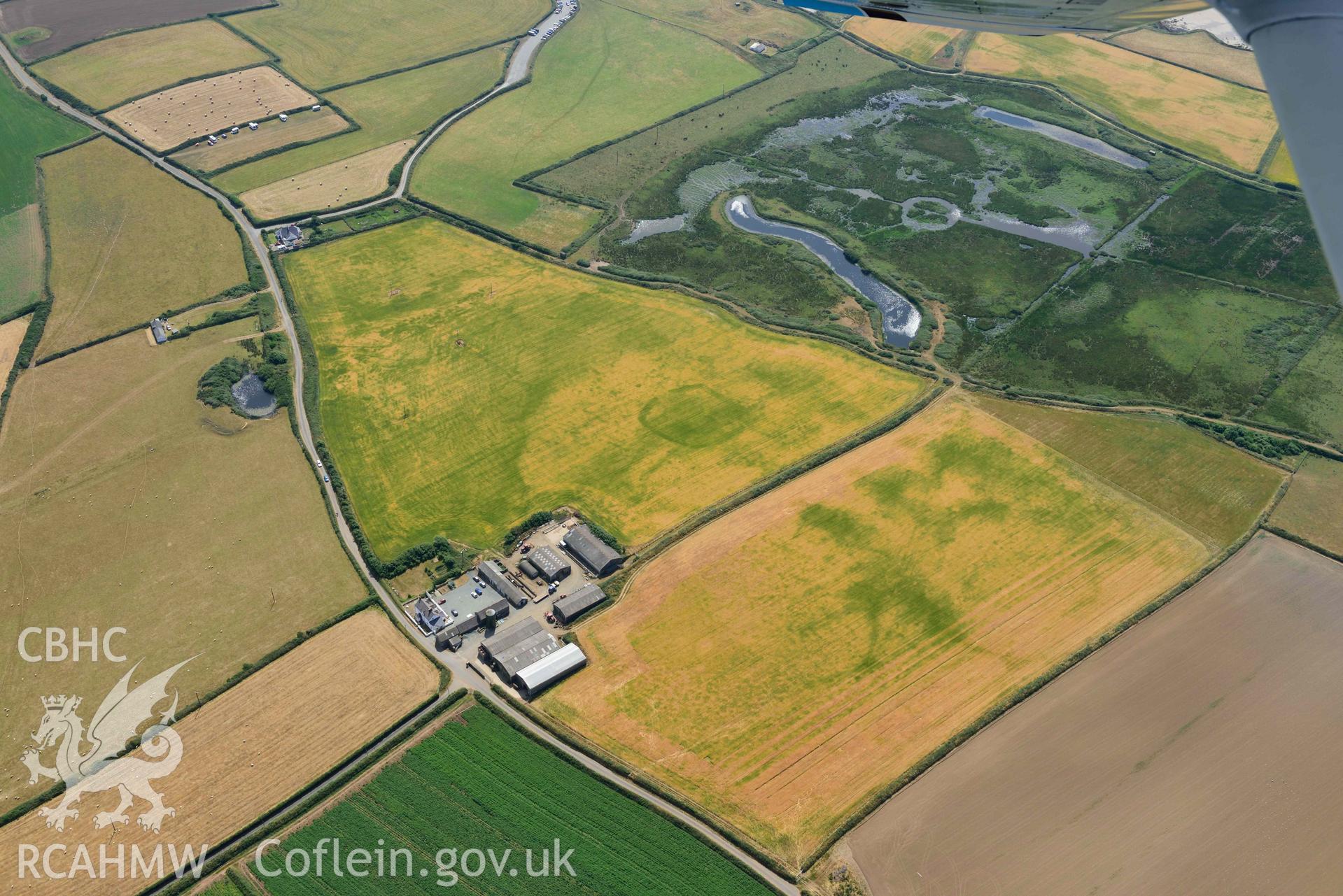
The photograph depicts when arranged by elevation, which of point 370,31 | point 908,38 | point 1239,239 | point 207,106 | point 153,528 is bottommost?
point 153,528

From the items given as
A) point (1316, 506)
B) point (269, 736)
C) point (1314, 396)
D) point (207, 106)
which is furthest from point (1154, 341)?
point (207, 106)

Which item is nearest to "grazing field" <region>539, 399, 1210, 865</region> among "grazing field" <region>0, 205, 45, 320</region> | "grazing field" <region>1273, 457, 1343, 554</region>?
"grazing field" <region>1273, 457, 1343, 554</region>

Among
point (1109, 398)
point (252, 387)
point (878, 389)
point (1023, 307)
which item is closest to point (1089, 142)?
point (1023, 307)

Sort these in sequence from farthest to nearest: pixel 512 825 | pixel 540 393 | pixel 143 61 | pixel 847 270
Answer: pixel 143 61 → pixel 847 270 → pixel 540 393 → pixel 512 825

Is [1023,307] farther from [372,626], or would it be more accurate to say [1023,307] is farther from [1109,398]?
[372,626]

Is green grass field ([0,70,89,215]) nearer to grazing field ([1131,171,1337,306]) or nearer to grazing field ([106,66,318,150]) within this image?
grazing field ([106,66,318,150])

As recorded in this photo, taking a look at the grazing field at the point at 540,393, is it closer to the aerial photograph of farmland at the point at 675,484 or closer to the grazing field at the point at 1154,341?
the aerial photograph of farmland at the point at 675,484

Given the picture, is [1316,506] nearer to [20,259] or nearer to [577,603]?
[577,603]
